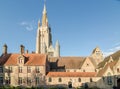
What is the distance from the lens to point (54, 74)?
63375 millimetres

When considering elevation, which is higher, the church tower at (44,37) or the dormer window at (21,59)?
the church tower at (44,37)

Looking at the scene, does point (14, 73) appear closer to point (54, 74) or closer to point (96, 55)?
point (54, 74)

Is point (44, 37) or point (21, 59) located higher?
point (44, 37)

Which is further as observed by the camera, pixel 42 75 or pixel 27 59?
pixel 27 59

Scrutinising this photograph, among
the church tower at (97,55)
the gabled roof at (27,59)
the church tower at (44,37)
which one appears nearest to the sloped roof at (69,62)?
the church tower at (97,55)

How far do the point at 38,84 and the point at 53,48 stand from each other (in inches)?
2082

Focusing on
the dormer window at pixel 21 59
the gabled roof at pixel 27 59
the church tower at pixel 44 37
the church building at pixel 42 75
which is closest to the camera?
the church building at pixel 42 75

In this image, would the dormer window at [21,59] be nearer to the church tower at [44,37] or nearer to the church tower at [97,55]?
the church tower at [97,55]

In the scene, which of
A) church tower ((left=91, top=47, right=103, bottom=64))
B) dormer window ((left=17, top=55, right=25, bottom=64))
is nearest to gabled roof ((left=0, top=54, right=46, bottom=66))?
dormer window ((left=17, top=55, right=25, bottom=64))

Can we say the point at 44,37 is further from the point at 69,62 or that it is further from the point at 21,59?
the point at 21,59

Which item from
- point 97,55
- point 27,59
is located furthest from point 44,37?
point 27,59

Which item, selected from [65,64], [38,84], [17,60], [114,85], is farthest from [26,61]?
[114,85]

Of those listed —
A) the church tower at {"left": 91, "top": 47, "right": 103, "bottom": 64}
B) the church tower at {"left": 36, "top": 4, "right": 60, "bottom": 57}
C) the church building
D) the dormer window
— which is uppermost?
the church tower at {"left": 36, "top": 4, "right": 60, "bottom": 57}

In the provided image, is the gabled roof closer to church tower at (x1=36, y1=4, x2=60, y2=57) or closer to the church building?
the church building
